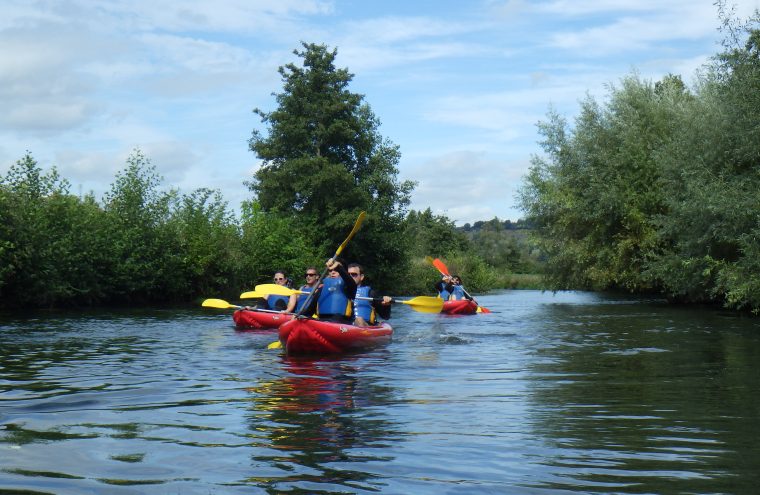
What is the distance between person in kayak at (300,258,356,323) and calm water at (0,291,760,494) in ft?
2.53

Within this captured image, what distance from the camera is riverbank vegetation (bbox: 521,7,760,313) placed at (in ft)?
60.1

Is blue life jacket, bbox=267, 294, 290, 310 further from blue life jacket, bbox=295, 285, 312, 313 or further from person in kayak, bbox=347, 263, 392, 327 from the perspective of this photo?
person in kayak, bbox=347, 263, 392, 327

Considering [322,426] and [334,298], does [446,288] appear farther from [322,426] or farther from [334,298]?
[322,426]

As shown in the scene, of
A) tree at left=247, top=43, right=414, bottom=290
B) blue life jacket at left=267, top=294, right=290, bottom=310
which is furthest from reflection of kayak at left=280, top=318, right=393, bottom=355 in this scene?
tree at left=247, top=43, right=414, bottom=290

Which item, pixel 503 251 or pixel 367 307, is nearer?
pixel 367 307

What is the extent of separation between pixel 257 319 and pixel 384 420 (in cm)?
988

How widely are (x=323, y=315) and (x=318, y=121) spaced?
29.9 m

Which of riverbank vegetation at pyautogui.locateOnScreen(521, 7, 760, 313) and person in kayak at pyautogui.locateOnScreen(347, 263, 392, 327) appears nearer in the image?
person in kayak at pyautogui.locateOnScreen(347, 263, 392, 327)

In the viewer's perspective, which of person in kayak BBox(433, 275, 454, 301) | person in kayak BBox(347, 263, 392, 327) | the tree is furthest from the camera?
the tree

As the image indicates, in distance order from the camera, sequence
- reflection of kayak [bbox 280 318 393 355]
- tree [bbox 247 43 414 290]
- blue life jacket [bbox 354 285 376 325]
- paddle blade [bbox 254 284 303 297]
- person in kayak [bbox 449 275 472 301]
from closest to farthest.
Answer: reflection of kayak [bbox 280 318 393 355]
paddle blade [bbox 254 284 303 297]
blue life jacket [bbox 354 285 376 325]
person in kayak [bbox 449 275 472 301]
tree [bbox 247 43 414 290]

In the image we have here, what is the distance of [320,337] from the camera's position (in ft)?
35.4

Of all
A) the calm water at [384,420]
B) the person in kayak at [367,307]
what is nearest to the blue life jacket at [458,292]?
the person in kayak at [367,307]

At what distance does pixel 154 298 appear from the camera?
30453 mm

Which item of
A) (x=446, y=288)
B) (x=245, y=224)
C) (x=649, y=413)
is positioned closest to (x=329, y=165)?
(x=245, y=224)
